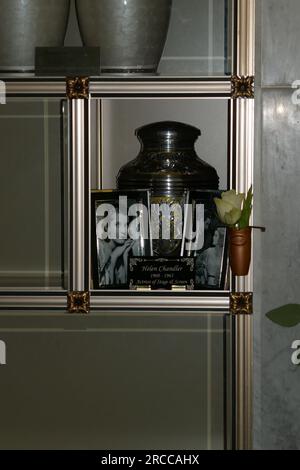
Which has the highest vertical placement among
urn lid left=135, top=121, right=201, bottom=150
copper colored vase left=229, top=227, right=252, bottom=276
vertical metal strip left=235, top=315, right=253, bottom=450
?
urn lid left=135, top=121, right=201, bottom=150

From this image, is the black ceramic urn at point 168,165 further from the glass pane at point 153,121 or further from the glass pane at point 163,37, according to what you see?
the glass pane at point 163,37

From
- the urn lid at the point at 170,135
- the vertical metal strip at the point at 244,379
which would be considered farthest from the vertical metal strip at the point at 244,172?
the urn lid at the point at 170,135

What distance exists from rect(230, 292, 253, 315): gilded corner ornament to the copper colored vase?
41mm

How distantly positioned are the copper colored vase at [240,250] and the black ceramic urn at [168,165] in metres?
0.12

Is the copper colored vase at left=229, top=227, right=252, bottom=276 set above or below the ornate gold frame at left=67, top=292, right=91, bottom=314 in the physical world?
above

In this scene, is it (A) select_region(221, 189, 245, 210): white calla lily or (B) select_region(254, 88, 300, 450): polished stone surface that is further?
(B) select_region(254, 88, 300, 450): polished stone surface

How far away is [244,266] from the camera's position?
4.34 ft

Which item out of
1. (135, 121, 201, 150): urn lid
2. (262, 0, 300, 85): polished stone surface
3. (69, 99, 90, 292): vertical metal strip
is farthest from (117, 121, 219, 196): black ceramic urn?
(262, 0, 300, 85): polished stone surface

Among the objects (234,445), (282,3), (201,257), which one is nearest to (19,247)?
(201,257)

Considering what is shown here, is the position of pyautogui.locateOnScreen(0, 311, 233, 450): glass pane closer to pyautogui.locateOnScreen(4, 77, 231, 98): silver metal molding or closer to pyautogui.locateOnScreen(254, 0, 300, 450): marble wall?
pyautogui.locateOnScreen(254, 0, 300, 450): marble wall

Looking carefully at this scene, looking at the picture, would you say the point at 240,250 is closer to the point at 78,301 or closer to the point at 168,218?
the point at 168,218

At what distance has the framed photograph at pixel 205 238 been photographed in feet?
4.50

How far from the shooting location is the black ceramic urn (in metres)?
1.38
